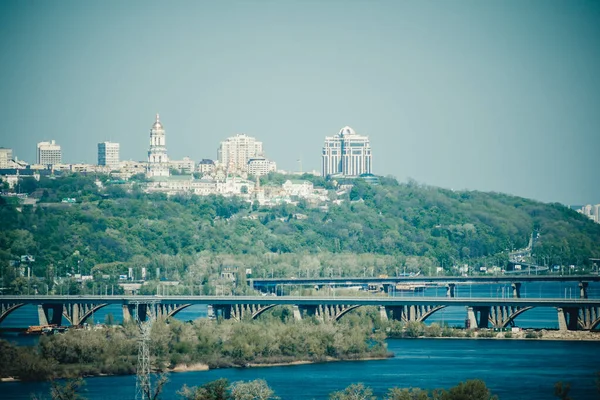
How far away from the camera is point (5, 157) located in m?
194

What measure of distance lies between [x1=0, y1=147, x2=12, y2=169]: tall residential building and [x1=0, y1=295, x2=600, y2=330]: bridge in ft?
322

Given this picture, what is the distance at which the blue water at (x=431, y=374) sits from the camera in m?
64.8

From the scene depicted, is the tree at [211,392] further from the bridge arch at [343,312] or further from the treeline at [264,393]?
the bridge arch at [343,312]

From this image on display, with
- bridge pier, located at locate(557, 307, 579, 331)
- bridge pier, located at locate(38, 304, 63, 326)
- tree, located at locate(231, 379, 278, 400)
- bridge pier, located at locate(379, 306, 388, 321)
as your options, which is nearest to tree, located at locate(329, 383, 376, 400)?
tree, located at locate(231, 379, 278, 400)

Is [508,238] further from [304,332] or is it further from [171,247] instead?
[304,332]

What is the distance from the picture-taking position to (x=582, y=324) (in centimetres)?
8744

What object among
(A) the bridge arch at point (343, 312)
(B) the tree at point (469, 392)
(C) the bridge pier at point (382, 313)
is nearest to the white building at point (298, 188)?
(C) the bridge pier at point (382, 313)

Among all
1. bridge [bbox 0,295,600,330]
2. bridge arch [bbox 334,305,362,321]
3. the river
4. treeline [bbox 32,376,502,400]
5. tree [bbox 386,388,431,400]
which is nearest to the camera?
tree [bbox 386,388,431,400]

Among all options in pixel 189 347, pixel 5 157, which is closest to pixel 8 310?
pixel 189 347

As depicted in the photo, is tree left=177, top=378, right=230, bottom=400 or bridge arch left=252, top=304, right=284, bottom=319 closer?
tree left=177, top=378, right=230, bottom=400

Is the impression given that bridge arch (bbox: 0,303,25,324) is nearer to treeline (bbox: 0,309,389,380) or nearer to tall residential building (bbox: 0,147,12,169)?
treeline (bbox: 0,309,389,380)

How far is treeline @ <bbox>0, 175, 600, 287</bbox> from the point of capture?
425 ft

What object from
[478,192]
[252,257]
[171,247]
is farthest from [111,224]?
[478,192]

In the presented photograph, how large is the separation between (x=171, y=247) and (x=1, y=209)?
625 inches
